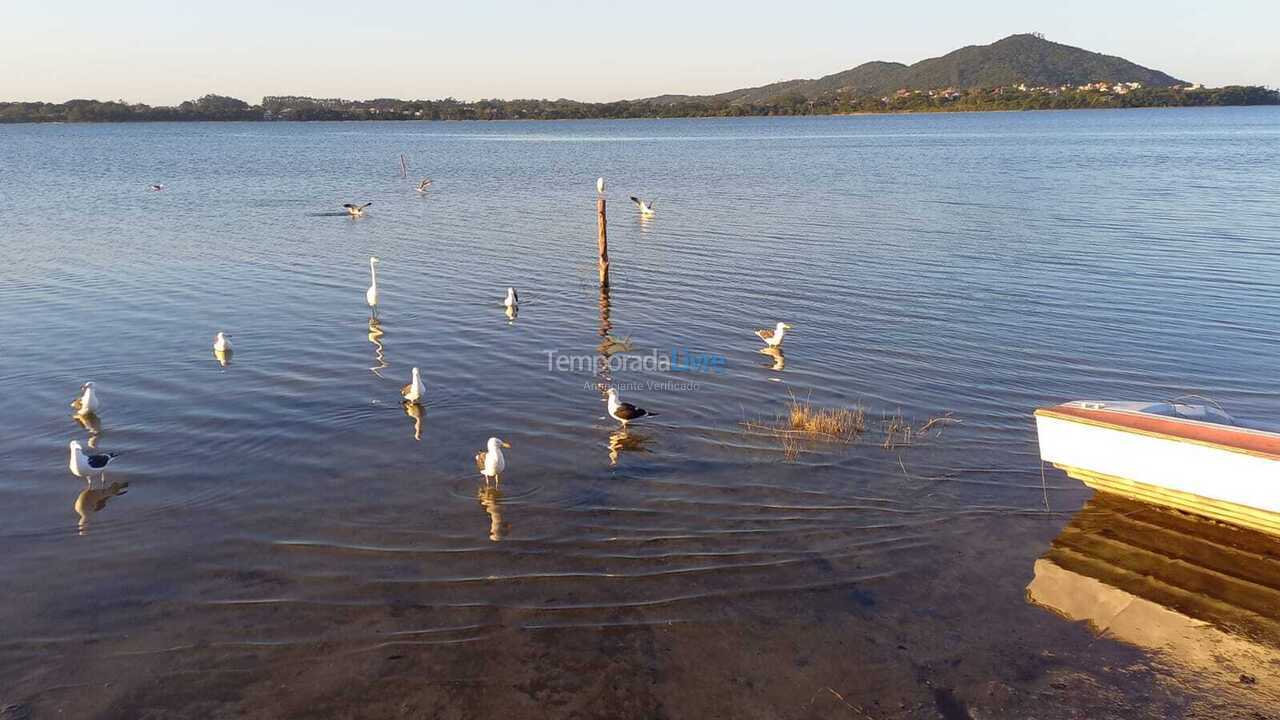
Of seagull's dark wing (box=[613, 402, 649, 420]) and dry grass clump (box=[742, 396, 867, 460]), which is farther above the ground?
seagull's dark wing (box=[613, 402, 649, 420])

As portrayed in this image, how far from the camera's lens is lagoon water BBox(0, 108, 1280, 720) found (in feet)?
24.4

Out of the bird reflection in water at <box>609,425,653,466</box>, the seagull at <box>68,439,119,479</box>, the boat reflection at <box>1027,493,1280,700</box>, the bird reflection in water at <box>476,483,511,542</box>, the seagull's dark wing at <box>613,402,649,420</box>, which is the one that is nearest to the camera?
the boat reflection at <box>1027,493,1280,700</box>

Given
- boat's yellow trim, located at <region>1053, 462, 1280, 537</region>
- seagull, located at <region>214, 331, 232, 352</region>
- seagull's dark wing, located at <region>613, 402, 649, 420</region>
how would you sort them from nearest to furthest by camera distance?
boat's yellow trim, located at <region>1053, 462, 1280, 537</region>
seagull's dark wing, located at <region>613, 402, 649, 420</region>
seagull, located at <region>214, 331, 232, 352</region>

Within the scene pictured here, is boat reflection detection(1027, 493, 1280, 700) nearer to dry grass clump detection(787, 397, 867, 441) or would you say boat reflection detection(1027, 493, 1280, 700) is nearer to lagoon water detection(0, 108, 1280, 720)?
lagoon water detection(0, 108, 1280, 720)

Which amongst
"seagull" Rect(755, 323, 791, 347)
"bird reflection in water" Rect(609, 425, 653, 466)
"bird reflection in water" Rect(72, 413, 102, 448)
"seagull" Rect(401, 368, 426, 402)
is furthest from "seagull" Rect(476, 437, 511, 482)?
"seagull" Rect(755, 323, 791, 347)

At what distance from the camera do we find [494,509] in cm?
1052

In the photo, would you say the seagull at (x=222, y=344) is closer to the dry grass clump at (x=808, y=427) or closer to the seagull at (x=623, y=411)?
the seagull at (x=623, y=411)

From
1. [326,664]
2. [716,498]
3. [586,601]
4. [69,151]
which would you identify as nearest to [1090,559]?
[716,498]

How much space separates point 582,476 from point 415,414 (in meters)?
3.85

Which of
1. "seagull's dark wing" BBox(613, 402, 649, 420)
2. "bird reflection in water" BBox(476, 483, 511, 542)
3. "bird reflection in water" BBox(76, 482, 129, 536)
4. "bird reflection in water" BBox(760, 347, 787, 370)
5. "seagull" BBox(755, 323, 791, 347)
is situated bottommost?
"bird reflection in water" BBox(476, 483, 511, 542)

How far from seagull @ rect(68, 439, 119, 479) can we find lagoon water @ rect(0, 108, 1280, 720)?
30cm

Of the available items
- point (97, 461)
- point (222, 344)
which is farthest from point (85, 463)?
point (222, 344)

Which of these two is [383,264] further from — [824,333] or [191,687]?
[191,687]

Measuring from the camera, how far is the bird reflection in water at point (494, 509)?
9883 mm
